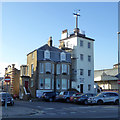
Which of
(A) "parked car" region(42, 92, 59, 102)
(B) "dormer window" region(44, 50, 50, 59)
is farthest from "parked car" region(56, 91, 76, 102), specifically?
(B) "dormer window" region(44, 50, 50, 59)

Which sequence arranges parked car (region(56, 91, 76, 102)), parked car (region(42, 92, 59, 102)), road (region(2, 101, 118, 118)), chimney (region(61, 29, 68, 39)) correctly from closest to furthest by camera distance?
1. road (region(2, 101, 118, 118))
2. parked car (region(56, 91, 76, 102))
3. parked car (region(42, 92, 59, 102))
4. chimney (region(61, 29, 68, 39))

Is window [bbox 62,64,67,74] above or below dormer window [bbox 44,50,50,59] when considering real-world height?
below

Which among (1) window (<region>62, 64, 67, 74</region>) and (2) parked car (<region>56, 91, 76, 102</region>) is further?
(1) window (<region>62, 64, 67, 74</region>)

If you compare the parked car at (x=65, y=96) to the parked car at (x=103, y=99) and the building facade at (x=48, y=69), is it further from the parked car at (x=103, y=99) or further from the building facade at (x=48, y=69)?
the building facade at (x=48, y=69)

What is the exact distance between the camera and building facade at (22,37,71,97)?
41312 mm

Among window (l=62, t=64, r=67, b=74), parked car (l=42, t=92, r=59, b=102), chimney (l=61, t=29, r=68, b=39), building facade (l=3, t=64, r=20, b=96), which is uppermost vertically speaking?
chimney (l=61, t=29, r=68, b=39)

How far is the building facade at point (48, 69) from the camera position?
4131 cm

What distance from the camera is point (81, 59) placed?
45750mm

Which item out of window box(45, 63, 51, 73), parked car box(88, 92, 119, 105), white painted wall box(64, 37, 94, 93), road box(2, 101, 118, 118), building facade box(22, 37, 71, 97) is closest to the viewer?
road box(2, 101, 118, 118)

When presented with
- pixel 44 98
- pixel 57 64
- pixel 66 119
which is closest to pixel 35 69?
pixel 57 64

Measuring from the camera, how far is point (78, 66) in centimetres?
4509

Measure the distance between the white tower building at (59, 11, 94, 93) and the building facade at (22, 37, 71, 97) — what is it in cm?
162

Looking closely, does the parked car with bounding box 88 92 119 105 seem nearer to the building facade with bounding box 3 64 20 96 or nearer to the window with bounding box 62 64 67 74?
the window with bounding box 62 64 67 74

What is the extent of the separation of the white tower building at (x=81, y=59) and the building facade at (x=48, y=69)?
5.31 ft
